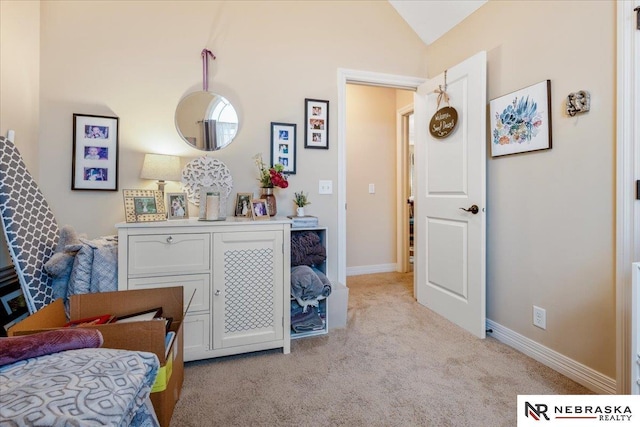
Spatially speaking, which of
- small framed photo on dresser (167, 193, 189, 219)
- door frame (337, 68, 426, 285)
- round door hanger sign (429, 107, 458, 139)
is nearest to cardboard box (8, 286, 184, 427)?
small framed photo on dresser (167, 193, 189, 219)

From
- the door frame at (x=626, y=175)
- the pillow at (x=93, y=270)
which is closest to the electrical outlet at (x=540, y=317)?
the door frame at (x=626, y=175)

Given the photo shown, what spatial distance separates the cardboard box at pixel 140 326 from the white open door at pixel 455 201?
6.32 feet

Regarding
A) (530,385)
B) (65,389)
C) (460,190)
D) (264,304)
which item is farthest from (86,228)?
(530,385)

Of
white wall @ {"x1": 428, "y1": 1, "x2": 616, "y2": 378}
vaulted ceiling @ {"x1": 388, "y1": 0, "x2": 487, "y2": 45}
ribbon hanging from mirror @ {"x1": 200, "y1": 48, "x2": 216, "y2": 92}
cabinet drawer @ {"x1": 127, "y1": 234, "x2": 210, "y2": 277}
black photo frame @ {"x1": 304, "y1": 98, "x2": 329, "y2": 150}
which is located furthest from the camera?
black photo frame @ {"x1": 304, "y1": 98, "x2": 329, "y2": 150}

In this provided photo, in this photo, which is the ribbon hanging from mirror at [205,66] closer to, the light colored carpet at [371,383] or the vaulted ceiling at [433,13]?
the vaulted ceiling at [433,13]

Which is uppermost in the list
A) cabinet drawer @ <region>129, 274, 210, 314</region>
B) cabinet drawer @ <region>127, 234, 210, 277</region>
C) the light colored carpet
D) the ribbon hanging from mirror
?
the ribbon hanging from mirror

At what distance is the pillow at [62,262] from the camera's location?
167 centimetres

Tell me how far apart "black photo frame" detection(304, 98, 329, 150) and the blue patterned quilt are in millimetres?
2015

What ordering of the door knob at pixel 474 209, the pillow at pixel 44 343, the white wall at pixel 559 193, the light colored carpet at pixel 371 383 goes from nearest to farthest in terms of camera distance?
the pillow at pixel 44 343
the light colored carpet at pixel 371 383
the white wall at pixel 559 193
the door knob at pixel 474 209

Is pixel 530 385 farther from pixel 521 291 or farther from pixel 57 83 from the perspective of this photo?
pixel 57 83

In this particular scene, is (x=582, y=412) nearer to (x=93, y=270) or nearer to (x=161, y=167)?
(x=93, y=270)

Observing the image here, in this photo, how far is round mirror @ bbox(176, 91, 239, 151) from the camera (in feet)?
7.52

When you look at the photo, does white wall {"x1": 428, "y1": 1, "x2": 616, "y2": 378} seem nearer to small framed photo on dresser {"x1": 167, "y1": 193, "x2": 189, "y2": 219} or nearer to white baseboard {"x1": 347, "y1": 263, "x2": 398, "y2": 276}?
white baseboard {"x1": 347, "y1": 263, "x2": 398, "y2": 276}

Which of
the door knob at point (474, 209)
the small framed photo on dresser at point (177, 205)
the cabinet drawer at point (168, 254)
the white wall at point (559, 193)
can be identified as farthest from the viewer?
the door knob at point (474, 209)
